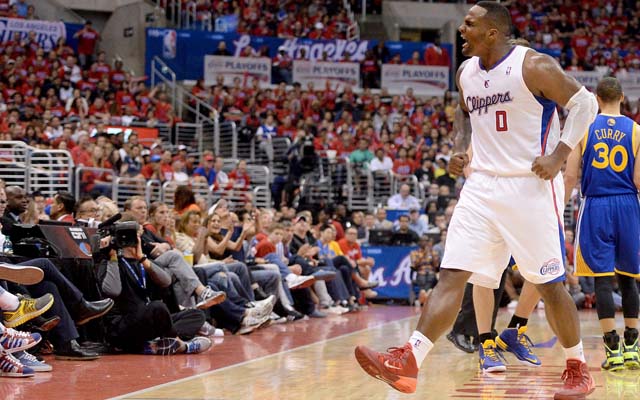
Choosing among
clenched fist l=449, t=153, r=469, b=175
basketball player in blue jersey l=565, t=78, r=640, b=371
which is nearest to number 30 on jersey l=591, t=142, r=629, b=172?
basketball player in blue jersey l=565, t=78, r=640, b=371

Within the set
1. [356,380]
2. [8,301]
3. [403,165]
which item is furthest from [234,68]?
[356,380]

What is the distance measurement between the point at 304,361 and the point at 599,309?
222 centimetres

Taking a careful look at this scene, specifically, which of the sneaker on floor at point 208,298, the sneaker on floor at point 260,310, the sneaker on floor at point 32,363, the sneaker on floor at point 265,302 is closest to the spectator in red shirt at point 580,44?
the sneaker on floor at point 265,302

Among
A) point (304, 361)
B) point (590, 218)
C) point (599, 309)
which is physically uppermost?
point (590, 218)

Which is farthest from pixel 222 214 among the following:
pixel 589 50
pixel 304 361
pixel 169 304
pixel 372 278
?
pixel 589 50

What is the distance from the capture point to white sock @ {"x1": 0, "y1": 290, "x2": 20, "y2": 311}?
6.68 meters

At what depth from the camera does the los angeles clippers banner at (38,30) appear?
880 inches

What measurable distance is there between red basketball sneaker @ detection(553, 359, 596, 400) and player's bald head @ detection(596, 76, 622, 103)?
2.77 metres

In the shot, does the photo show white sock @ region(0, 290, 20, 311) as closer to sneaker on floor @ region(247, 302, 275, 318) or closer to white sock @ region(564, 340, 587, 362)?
white sock @ region(564, 340, 587, 362)

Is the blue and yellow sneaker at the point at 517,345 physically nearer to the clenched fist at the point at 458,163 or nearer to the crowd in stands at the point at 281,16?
the clenched fist at the point at 458,163

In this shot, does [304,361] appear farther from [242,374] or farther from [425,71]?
[425,71]

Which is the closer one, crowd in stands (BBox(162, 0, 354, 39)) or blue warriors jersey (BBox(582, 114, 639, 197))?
blue warriors jersey (BBox(582, 114, 639, 197))

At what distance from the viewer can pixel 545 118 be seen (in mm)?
5496

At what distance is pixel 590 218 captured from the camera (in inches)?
299
